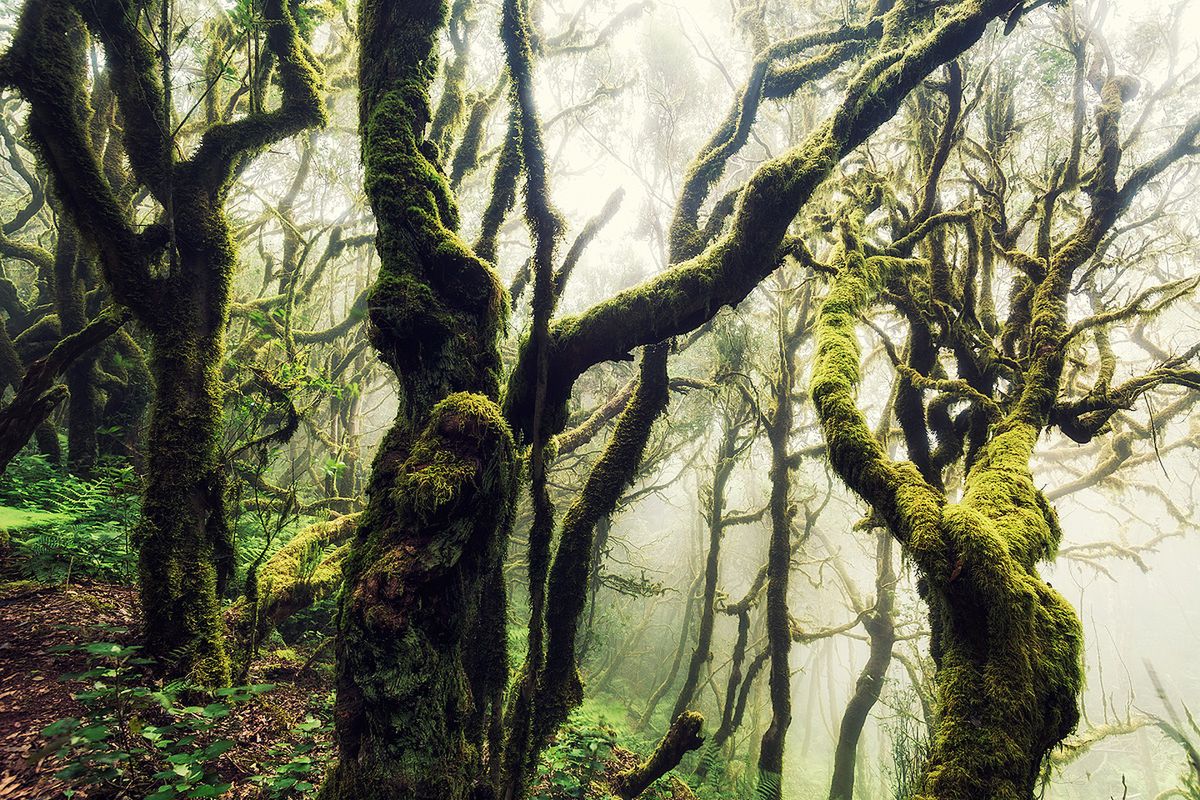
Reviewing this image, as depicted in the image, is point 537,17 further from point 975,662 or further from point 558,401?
point 975,662

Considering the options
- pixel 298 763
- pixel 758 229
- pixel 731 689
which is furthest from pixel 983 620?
pixel 731 689

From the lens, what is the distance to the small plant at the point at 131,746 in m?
2.60

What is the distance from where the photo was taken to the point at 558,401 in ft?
14.7

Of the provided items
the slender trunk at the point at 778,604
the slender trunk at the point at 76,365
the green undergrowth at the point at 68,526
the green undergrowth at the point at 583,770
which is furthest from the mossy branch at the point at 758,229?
the slender trunk at the point at 76,365

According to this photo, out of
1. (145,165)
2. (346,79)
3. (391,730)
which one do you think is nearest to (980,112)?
(391,730)

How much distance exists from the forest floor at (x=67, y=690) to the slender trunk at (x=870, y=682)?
10.8m

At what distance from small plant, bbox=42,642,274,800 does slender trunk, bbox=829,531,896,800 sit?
11.7 meters

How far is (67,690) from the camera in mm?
3902

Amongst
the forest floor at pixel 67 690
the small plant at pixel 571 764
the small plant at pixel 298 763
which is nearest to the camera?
the forest floor at pixel 67 690

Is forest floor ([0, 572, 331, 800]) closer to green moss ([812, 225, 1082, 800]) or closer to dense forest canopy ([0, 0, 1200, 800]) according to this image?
dense forest canopy ([0, 0, 1200, 800])

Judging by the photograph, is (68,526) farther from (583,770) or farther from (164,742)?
(583,770)

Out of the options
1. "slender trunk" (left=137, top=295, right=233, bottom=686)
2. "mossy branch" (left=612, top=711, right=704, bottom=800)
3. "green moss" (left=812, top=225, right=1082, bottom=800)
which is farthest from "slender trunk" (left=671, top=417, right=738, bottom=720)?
"slender trunk" (left=137, top=295, right=233, bottom=686)

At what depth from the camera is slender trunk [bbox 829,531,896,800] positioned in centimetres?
1071

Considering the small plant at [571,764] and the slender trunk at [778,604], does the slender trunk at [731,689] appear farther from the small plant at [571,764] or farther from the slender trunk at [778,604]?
the small plant at [571,764]
